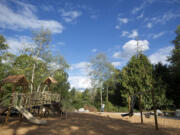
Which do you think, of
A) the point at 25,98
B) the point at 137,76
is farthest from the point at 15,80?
the point at 137,76

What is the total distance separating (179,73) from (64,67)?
22654 mm

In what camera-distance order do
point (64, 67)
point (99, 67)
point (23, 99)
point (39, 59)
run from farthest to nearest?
point (99, 67)
point (64, 67)
point (39, 59)
point (23, 99)

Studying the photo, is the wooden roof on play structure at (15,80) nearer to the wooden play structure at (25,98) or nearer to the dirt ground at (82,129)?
the wooden play structure at (25,98)

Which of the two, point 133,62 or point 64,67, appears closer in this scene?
point 133,62

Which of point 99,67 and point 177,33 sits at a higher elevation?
point 177,33

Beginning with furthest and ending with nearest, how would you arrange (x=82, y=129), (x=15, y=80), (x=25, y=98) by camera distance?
(x=25, y=98) → (x=15, y=80) → (x=82, y=129)

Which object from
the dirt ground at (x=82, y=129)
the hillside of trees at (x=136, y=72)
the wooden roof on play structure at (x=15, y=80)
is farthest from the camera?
the hillside of trees at (x=136, y=72)

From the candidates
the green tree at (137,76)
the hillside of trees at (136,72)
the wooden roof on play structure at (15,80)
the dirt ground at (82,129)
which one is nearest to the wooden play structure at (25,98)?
the wooden roof on play structure at (15,80)

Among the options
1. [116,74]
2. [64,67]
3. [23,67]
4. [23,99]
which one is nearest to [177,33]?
[116,74]

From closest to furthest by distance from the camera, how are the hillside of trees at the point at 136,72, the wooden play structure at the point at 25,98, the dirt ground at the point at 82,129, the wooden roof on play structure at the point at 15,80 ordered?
the dirt ground at the point at 82,129
the wooden play structure at the point at 25,98
the wooden roof on play structure at the point at 15,80
the hillside of trees at the point at 136,72

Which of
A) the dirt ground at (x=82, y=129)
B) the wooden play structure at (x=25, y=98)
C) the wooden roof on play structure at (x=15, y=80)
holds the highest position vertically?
the wooden roof on play structure at (x=15, y=80)

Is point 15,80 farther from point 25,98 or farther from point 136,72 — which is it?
point 136,72

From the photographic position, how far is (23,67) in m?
22.6

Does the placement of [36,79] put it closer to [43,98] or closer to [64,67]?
[64,67]
